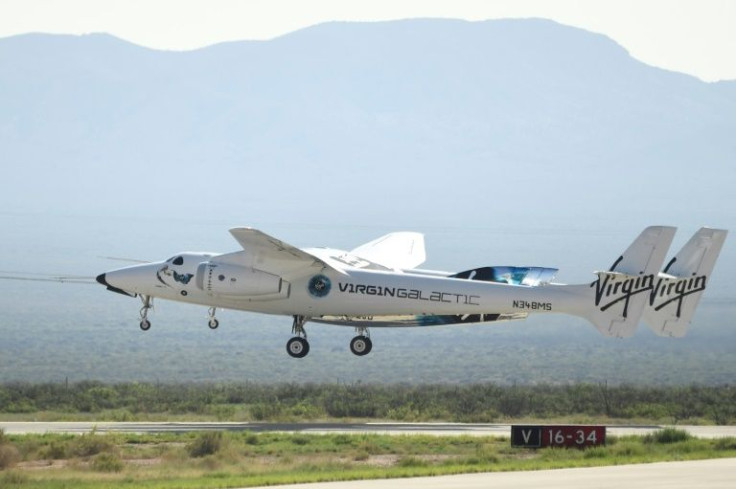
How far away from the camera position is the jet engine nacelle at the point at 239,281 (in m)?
48.4

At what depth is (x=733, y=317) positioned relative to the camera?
3169 inches

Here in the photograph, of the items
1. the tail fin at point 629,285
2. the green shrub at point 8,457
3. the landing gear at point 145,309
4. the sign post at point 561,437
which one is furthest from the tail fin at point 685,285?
the green shrub at point 8,457

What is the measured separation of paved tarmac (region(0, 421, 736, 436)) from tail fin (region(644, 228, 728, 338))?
3.34 m

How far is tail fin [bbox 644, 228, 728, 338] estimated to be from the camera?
156 feet

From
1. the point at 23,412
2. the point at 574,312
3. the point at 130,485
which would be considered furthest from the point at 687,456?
the point at 23,412

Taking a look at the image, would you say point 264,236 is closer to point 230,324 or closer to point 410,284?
point 410,284

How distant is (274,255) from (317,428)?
18.0 ft

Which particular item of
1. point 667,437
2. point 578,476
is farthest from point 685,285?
point 578,476

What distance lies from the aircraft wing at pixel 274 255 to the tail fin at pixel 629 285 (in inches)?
320

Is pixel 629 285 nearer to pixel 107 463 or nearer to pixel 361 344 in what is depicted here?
pixel 361 344

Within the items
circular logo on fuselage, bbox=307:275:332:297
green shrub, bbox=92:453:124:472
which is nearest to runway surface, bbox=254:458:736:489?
green shrub, bbox=92:453:124:472

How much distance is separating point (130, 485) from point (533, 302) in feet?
54.8

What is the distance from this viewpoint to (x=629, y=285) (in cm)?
4697

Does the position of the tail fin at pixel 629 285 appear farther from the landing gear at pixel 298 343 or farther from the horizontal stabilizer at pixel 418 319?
the landing gear at pixel 298 343
